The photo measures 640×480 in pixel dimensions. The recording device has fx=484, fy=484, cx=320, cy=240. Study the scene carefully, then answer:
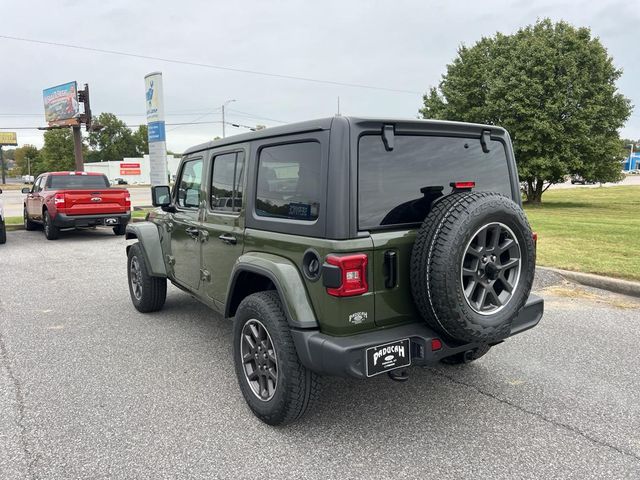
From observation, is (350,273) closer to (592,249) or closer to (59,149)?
(592,249)

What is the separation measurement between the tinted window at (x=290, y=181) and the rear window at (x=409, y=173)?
29cm

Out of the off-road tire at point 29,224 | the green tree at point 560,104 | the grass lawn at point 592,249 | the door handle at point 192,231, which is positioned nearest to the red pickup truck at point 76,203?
the off-road tire at point 29,224

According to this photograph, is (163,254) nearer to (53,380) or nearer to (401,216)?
(53,380)

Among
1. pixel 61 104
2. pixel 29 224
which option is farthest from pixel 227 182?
pixel 61 104

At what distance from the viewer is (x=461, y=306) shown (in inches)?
101

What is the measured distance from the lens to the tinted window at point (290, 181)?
281cm

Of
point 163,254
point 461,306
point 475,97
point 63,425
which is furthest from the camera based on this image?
point 475,97

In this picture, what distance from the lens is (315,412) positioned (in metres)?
3.19

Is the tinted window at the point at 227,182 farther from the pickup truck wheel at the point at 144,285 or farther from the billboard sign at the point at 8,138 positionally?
the billboard sign at the point at 8,138

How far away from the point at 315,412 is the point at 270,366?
47 cm

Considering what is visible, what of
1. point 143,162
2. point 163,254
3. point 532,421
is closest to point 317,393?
point 532,421

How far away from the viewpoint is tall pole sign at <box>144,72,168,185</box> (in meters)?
15.6

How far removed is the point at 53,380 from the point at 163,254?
1.67m

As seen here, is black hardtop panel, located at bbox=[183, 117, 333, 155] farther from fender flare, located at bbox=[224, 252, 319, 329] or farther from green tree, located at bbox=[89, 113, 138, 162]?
green tree, located at bbox=[89, 113, 138, 162]
